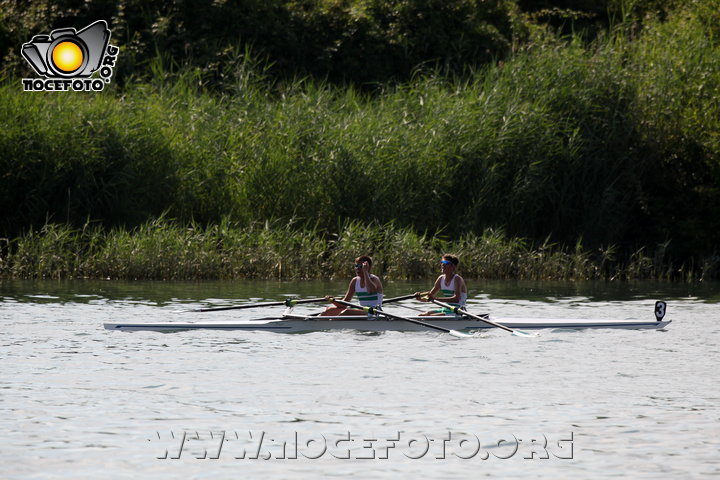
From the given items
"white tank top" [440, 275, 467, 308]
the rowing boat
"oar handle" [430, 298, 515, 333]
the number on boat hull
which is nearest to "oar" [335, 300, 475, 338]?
the rowing boat

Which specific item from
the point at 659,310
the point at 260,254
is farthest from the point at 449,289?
the point at 260,254

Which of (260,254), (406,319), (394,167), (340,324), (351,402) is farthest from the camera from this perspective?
(394,167)

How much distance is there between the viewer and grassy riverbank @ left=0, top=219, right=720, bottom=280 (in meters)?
22.0

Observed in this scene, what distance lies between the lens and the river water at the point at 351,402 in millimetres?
8078

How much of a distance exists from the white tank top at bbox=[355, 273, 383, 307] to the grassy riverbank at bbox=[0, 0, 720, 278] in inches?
278

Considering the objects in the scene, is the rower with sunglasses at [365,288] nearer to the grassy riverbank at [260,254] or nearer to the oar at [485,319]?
the oar at [485,319]

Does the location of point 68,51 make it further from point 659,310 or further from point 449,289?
point 659,310

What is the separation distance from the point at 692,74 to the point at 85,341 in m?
17.7

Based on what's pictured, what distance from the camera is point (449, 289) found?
15.5 m

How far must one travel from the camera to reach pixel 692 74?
26172mm

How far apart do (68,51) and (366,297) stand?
1626 centimetres

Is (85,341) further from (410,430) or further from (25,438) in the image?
(410,430)

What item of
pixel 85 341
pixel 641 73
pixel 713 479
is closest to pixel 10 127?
pixel 85 341

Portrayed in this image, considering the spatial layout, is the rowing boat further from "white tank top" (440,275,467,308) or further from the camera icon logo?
the camera icon logo
